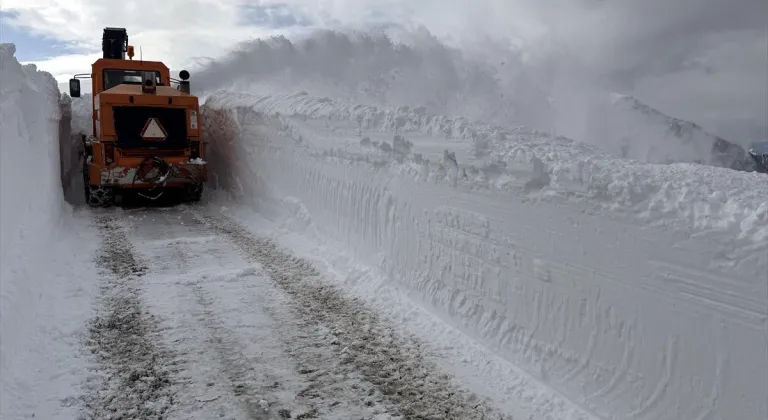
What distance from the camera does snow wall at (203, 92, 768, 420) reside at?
2.93m

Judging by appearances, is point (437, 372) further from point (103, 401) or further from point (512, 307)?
point (103, 401)

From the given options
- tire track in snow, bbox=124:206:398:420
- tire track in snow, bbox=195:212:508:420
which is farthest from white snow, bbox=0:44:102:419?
tire track in snow, bbox=195:212:508:420

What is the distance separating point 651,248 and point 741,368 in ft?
2.49

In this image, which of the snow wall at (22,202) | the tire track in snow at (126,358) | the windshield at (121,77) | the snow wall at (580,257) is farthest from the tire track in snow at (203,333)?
the windshield at (121,77)

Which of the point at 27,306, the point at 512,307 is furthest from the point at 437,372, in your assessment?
the point at 27,306

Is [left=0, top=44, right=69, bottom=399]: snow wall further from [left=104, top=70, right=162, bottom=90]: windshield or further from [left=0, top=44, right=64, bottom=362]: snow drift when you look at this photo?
[left=104, top=70, right=162, bottom=90]: windshield

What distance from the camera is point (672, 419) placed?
10.5ft

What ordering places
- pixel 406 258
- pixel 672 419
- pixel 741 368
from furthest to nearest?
pixel 406 258 < pixel 672 419 < pixel 741 368

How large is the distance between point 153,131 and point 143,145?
0.33 meters

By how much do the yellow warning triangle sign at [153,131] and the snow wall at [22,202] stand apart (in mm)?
1611

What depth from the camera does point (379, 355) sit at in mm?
4469

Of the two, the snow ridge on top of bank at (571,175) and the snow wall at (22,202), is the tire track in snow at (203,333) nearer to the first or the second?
the snow wall at (22,202)

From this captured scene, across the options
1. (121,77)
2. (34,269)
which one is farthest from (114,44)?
(34,269)

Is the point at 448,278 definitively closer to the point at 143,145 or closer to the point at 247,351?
the point at 247,351
